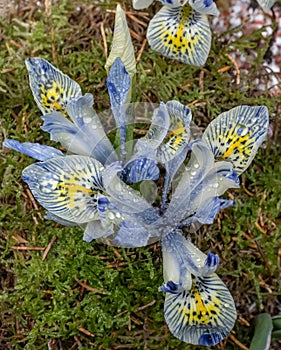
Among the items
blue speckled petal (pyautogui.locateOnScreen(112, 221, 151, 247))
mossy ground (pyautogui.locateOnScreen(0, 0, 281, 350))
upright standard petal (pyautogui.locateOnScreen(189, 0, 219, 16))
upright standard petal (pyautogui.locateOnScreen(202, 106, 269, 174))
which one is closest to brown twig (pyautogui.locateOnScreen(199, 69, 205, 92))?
mossy ground (pyautogui.locateOnScreen(0, 0, 281, 350))

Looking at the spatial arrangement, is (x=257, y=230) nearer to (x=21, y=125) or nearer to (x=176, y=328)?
(x=176, y=328)

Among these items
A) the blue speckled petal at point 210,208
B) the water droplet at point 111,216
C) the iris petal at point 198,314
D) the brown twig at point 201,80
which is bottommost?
the iris petal at point 198,314

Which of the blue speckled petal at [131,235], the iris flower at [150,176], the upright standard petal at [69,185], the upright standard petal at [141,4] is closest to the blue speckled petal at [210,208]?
the iris flower at [150,176]

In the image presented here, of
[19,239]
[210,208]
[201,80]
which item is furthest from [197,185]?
[19,239]

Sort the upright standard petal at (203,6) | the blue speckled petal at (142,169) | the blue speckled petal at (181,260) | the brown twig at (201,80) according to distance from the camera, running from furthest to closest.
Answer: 1. the brown twig at (201,80)
2. the upright standard petal at (203,6)
3. the blue speckled petal at (181,260)
4. the blue speckled petal at (142,169)

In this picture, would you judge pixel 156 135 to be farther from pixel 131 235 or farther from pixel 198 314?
pixel 198 314

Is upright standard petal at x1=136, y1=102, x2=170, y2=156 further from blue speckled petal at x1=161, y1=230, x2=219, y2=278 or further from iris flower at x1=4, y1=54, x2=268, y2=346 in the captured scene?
blue speckled petal at x1=161, y1=230, x2=219, y2=278

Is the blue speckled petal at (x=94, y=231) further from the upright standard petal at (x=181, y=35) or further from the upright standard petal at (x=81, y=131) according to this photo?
the upright standard petal at (x=181, y=35)
